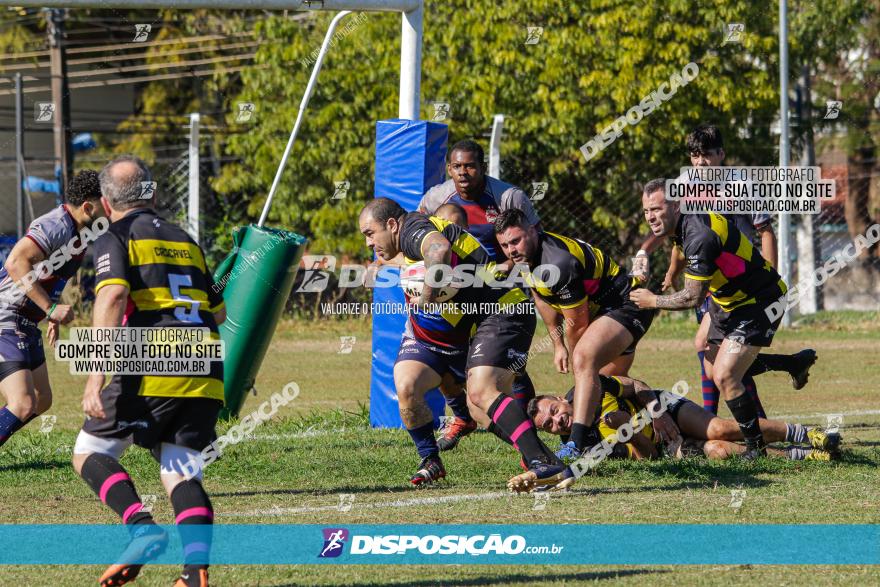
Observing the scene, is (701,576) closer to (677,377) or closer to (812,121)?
(677,377)

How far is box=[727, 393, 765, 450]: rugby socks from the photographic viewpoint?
829 cm

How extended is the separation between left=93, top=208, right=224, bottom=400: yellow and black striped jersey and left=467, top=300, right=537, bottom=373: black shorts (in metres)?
2.24

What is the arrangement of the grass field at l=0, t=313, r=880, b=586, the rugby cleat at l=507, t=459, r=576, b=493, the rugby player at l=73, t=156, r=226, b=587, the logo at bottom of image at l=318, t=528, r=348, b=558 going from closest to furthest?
the rugby player at l=73, t=156, r=226, b=587 → the grass field at l=0, t=313, r=880, b=586 → the logo at bottom of image at l=318, t=528, r=348, b=558 → the rugby cleat at l=507, t=459, r=576, b=493

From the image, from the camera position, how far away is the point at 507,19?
65.3 ft

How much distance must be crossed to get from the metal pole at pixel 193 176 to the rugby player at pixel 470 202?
6527 millimetres

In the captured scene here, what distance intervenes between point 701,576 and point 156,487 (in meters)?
3.88

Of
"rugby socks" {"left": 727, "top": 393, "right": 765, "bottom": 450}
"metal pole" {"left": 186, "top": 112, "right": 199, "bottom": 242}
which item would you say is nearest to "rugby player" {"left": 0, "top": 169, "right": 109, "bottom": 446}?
"rugby socks" {"left": 727, "top": 393, "right": 765, "bottom": 450}

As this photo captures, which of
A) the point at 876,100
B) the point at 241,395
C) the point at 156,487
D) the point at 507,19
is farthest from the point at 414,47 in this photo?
the point at 876,100

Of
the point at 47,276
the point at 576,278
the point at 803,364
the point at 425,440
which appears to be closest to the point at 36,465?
the point at 47,276

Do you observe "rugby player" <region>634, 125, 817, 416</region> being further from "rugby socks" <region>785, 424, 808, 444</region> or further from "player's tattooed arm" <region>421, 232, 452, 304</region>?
"player's tattooed arm" <region>421, 232, 452, 304</region>

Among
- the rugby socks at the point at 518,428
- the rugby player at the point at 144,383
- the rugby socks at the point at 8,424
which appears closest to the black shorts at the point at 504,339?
the rugby socks at the point at 518,428

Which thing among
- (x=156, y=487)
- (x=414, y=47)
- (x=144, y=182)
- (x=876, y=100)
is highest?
(x=876, y=100)

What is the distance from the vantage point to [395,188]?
33.6 ft

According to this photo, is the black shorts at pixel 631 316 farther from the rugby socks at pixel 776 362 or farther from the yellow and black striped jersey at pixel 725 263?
the rugby socks at pixel 776 362
